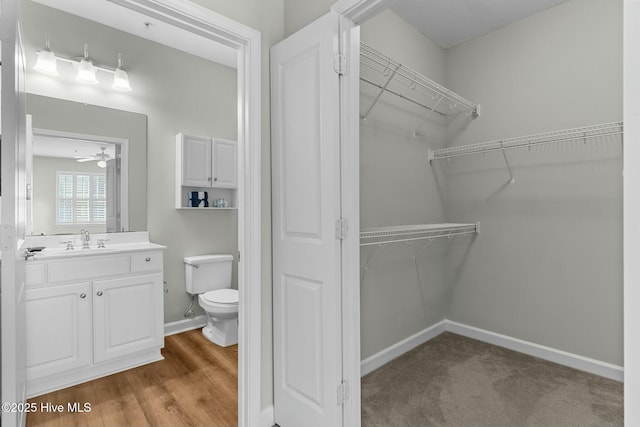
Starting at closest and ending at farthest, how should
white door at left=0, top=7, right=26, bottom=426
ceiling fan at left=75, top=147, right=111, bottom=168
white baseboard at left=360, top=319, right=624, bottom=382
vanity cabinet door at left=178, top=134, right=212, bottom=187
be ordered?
1. white door at left=0, top=7, right=26, bottom=426
2. white baseboard at left=360, top=319, right=624, bottom=382
3. ceiling fan at left=75, top=147, right=111, bottom=168
4. vanity cabinet door at left=178, top=134, right=212, bottom=187

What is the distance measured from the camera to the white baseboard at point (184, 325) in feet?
10.7

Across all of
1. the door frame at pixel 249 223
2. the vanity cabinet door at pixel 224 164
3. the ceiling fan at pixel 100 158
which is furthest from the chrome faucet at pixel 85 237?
the door frame at pixel 249 223

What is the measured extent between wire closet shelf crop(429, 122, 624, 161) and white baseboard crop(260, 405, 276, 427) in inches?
92.1

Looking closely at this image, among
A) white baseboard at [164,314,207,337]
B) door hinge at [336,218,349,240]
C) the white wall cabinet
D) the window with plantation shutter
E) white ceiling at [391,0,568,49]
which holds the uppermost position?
white ceiling at [391,0,568,49]

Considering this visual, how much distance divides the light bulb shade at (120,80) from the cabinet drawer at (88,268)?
1466 mm

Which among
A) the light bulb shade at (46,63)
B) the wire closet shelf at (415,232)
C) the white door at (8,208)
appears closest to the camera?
the white door at (8,208)

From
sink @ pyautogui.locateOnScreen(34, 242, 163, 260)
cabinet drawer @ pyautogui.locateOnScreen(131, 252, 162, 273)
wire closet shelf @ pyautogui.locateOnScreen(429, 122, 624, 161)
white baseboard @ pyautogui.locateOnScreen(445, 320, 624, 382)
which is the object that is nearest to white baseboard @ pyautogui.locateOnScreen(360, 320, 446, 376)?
white baseboard @ pyautogui.locateOnScreen(445, 320, 624, 382)

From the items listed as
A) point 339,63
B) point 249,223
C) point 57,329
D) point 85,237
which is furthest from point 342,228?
point 85,237

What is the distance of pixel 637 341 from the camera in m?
0.78

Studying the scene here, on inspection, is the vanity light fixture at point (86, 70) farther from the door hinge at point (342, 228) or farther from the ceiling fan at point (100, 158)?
the door hinge at point (342, 228)

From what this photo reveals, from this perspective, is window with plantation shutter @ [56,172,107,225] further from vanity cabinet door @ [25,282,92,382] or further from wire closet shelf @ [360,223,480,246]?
wire closet shelf @ [360,223,480,246]

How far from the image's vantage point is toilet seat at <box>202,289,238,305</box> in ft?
9.45

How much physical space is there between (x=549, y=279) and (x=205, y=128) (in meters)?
3.40

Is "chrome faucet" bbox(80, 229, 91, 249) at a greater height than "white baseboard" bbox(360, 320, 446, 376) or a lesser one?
greater
